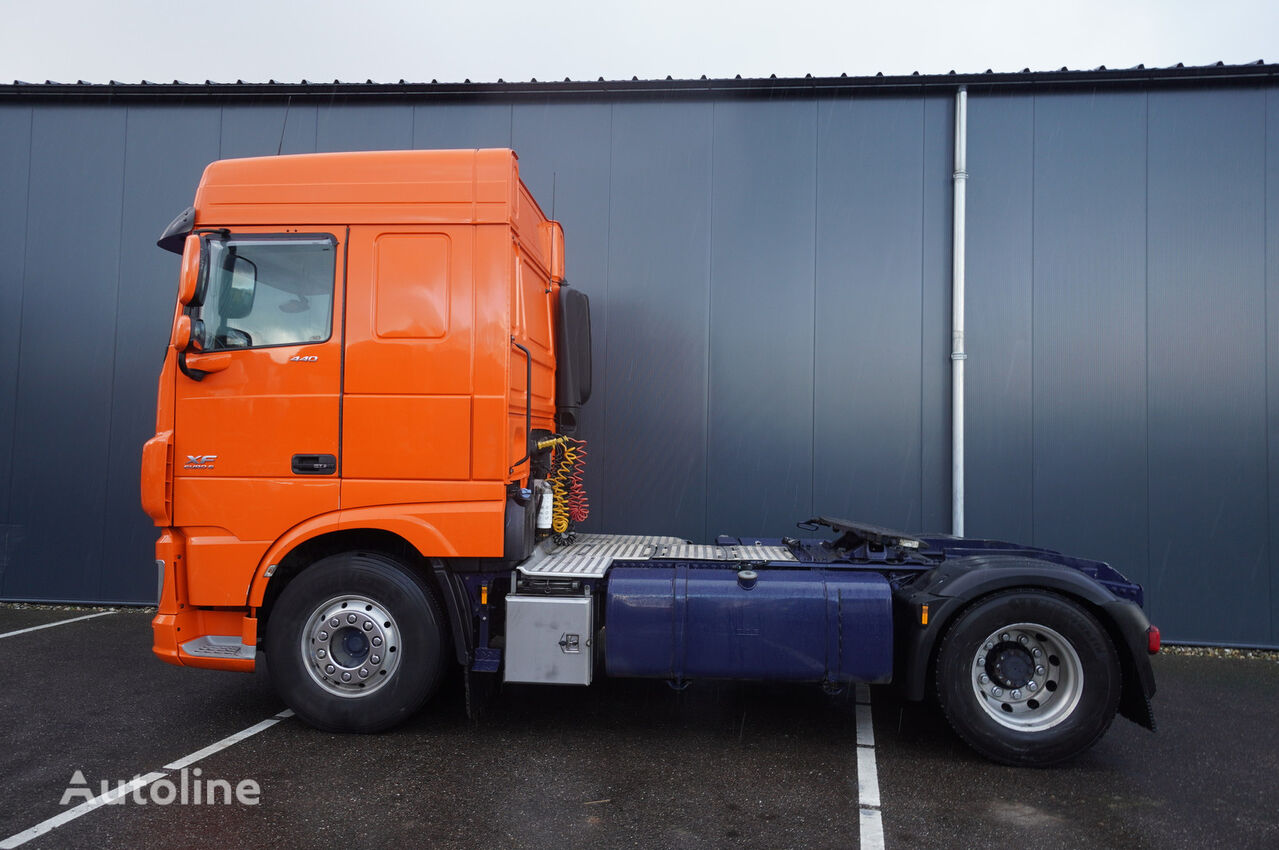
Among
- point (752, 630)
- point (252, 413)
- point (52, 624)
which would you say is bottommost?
point (52, 624)

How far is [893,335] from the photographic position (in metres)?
7.05

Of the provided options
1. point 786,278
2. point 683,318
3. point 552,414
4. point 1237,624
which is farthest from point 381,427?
point 1237,624

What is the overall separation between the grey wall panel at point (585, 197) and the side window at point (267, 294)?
3223 mm

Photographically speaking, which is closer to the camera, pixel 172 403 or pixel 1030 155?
pixel 172 403

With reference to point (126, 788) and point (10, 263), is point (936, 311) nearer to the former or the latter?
point (126, 788)

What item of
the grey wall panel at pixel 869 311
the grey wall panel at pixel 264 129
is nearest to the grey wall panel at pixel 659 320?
the grey wall panel at pixel 869 311

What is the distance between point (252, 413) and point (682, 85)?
5.12 meters

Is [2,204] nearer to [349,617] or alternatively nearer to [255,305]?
[255,305]

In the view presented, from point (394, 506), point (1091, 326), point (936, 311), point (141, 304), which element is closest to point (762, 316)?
point (936, 311)

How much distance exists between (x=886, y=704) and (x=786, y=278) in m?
3.87

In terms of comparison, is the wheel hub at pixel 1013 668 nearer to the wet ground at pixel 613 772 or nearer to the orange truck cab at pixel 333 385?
the wet ground at pixel 613 772

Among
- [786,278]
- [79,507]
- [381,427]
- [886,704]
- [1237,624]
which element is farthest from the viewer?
[79,507]

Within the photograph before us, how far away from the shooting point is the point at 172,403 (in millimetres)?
4293

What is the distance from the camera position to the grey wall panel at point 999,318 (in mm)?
6891
